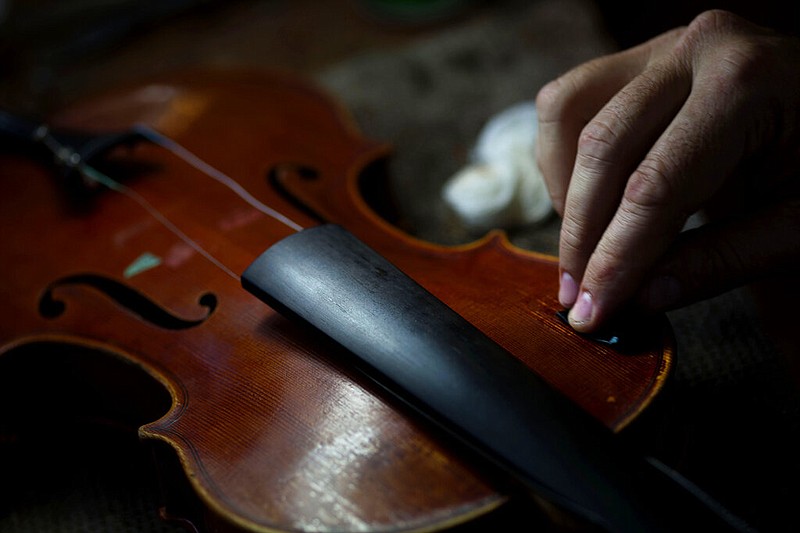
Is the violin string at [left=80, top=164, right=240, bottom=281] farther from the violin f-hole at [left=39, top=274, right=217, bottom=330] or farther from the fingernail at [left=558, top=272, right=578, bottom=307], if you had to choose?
the fingernail at [left=558, top=272, right=578, bottom=307]

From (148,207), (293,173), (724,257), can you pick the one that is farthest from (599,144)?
(148,207)

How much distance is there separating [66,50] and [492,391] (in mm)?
1925

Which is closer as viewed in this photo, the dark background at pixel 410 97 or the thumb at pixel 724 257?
the thumb at pixel 724 257

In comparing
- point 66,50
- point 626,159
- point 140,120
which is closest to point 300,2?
point 66,50

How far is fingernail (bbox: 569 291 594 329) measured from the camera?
774 mm

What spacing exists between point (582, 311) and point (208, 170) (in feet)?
2.34

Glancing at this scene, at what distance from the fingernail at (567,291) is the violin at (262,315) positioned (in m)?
0.02

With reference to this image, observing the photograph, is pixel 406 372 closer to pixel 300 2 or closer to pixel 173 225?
pixel 173 225

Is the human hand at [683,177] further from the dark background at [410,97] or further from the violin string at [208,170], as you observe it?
the violin string at [208,170]

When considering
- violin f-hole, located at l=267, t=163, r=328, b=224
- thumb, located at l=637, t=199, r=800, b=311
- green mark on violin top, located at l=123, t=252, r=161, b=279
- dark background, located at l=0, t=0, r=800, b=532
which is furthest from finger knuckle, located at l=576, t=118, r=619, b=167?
green mark on violin top, located at l=123, t=252, r=161, b=279

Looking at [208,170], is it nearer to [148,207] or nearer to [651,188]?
[148,207]

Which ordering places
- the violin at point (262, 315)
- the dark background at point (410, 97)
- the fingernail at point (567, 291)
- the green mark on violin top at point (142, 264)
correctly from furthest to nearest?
the green mark on violin top at point (142, 264) < the dark background at point (410, 97) < the fingernail at point (567, 291) < the violin at point (262, 315)

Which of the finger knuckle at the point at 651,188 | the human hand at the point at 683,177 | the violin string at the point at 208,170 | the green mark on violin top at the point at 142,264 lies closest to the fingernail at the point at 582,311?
the human hand at the point at 683,177

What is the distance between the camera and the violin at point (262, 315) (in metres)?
0.69
